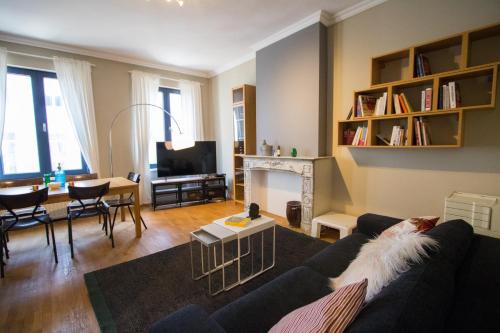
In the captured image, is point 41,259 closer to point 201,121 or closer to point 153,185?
point 153,185

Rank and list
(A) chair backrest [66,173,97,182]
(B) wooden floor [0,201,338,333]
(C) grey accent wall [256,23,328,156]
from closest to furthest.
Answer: (B) wooden floor [0,201,338,333] < (C) grey accent wall [256,23,328,156] < (A) chair backrest [66,173,97,182]

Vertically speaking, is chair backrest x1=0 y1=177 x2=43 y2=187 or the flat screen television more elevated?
the flat screen television

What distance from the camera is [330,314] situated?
709mm

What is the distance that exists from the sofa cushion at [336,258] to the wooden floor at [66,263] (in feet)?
4.14

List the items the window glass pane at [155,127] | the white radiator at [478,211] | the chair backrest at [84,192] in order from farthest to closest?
1. the window glass pane at [155,127]
2. the chair backrest at [84,192]
3. the white radiator at [478,211]

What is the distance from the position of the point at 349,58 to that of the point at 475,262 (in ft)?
8.54

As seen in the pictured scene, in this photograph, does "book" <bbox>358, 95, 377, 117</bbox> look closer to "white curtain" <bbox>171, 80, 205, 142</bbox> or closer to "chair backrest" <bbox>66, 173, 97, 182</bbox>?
"white curtain" <bbox>171, 80, 205, 142</bbox>

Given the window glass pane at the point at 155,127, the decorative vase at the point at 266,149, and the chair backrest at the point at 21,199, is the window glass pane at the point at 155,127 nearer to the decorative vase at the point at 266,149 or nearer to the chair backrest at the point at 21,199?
the decorative vase at the point at 266,149

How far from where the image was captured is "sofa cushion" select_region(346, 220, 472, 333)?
0.64 meters

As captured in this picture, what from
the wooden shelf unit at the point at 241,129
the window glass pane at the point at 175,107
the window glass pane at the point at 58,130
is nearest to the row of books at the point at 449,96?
the wooden shelf unit at the point at 241,129

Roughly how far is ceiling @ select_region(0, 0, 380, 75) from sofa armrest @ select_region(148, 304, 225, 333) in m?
3.10

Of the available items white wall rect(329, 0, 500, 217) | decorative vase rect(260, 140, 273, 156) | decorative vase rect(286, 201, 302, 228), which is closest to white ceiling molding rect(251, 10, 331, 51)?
white wall rect(329, 0, 500, 217)

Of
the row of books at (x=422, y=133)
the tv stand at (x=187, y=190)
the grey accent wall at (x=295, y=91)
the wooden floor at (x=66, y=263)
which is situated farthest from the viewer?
the tv stand at (x=187, y=190)

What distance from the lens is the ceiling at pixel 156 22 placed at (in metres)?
2.77
